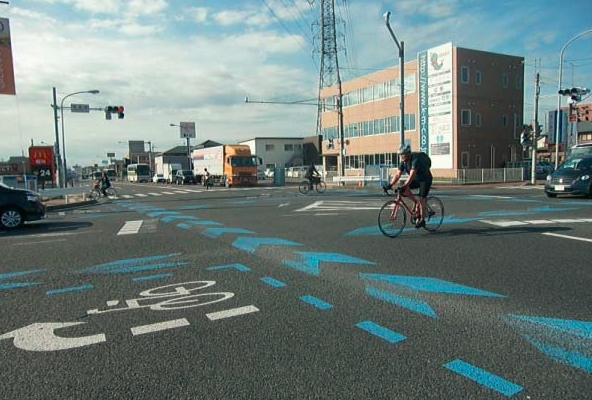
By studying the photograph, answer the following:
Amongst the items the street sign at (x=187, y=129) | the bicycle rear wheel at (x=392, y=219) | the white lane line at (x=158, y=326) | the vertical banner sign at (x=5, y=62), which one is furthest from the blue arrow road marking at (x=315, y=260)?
the street sign at (x=187, y=129)

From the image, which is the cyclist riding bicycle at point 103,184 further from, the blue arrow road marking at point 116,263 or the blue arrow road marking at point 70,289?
the blue arrow road marking at point 70,289

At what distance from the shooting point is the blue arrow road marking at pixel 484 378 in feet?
9.27

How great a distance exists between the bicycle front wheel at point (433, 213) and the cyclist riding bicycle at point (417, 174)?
189 millimetres

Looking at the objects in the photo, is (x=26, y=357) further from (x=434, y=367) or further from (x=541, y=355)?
(x=541, y=355)

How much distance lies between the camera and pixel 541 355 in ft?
10.8

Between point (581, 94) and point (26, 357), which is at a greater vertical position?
point (581, 94)

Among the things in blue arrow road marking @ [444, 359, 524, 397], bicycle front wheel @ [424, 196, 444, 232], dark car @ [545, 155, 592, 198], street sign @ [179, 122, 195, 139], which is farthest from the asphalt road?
street sign @ [179, 122, 195, 139]

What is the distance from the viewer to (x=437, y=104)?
124 ft

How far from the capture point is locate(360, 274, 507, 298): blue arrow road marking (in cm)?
493

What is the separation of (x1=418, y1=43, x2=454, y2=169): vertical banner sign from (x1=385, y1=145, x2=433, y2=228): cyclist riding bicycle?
30.1 meters

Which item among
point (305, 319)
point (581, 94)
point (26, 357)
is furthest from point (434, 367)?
point (581, 94)

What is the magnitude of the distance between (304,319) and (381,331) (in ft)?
2.54

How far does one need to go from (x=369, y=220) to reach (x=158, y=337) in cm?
828

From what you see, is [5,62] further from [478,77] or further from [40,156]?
[478,77]
